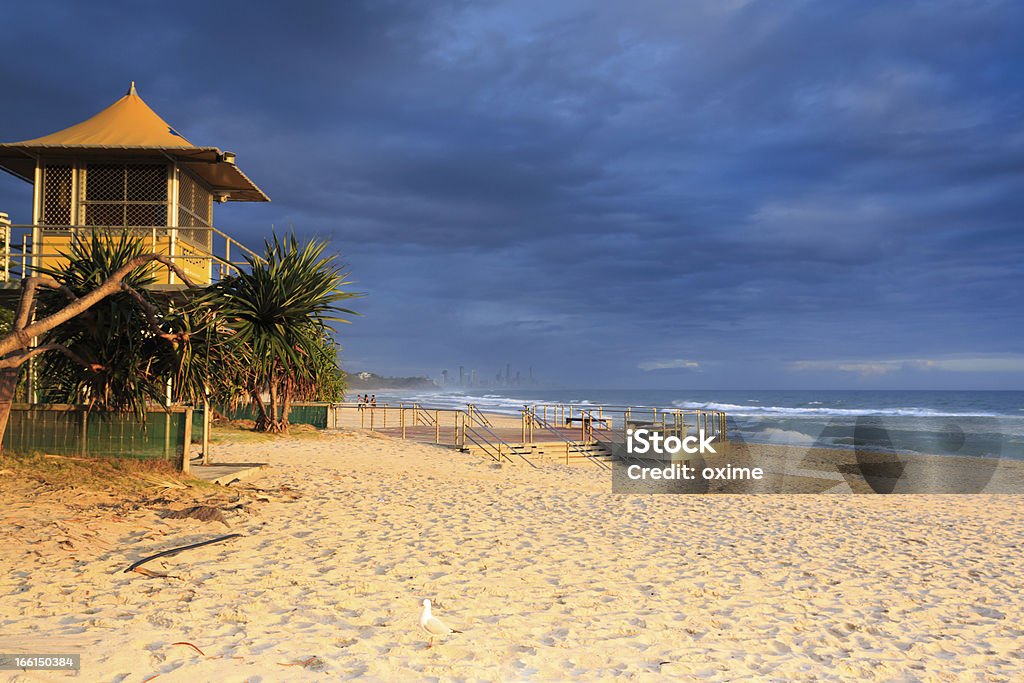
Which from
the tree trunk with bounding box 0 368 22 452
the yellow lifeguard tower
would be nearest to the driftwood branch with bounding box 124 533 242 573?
the tree trunk with bounding box 0 368 22 452

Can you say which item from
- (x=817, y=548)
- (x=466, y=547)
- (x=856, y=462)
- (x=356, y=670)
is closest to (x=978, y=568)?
(x=817, y=548)

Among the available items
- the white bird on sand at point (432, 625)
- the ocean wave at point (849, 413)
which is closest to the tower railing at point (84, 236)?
the white bird on sand at point (432, 625)

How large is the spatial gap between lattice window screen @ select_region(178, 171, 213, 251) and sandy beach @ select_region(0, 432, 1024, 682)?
6008 millimetres

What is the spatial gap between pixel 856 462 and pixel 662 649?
2500 cm

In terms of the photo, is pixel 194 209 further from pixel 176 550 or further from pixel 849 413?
pixel 849 413

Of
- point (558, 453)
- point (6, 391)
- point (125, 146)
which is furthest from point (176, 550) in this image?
point (558, 453)

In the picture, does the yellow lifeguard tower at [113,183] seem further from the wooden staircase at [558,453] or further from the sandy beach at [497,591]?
the wooden staircase at [558,453]

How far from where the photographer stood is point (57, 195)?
44.0 feet

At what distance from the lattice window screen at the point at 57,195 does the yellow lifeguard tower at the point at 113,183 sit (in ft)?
0.05

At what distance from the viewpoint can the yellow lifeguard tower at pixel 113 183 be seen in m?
12.9

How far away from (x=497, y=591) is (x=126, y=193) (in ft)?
37.2

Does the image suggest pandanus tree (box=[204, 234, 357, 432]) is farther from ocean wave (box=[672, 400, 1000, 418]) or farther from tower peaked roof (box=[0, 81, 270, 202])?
ocean wave (box=[672, 400, 1000, 418])

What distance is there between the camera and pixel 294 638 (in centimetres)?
493

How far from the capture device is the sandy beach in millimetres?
4695
